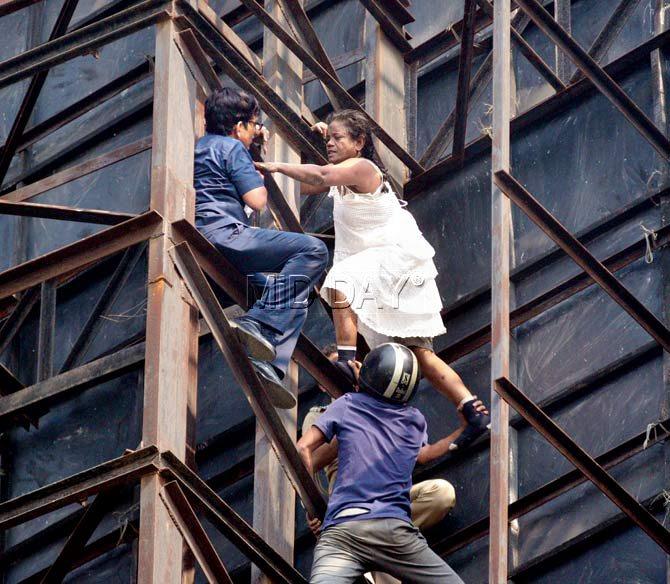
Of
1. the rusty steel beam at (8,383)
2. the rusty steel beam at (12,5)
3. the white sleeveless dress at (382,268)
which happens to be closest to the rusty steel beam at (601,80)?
the white sleeveless dress at (382,268)

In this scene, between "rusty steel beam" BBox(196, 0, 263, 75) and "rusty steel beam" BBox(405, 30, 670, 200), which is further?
"rusty steel beam" BBox(405, 30, 670, 200)

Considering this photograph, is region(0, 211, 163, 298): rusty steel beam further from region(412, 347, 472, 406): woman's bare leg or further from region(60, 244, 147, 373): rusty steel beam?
region(60, 244, 147, 373): rusty steel beam

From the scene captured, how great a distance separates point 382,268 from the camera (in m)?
12.2

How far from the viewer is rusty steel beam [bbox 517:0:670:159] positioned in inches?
518

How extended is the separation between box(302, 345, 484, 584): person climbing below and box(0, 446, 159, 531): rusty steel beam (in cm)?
181

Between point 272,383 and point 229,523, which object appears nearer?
point 229,523

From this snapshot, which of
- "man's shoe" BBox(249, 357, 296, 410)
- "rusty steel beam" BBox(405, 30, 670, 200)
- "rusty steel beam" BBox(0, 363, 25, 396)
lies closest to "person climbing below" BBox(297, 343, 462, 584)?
"man's shoe" BBox(249, 357, 296, 410)

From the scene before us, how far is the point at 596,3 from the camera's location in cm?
1418

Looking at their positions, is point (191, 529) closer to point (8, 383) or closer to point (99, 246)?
point (99, 246)

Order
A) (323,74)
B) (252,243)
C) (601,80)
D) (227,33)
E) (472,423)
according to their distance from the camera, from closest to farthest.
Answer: (252,243) → (472,423) → (227,33) → (323,74) → (601,80)

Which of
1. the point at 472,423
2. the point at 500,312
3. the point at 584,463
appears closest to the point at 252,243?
the point at 500,312

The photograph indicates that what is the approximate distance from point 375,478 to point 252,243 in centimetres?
164

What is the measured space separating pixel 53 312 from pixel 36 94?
1.75 meters

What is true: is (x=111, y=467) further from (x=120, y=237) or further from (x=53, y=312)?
(x=53, y=312)
